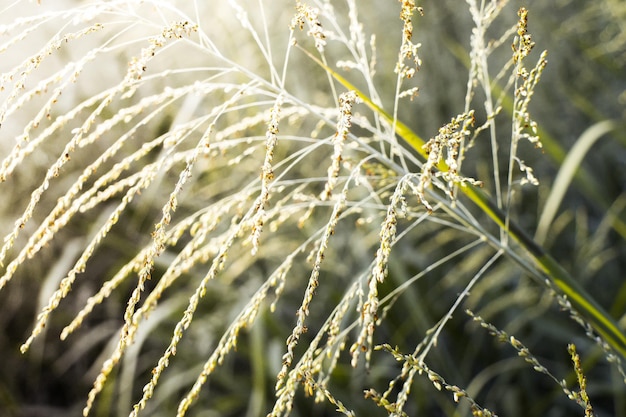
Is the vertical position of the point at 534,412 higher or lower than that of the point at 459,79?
lower

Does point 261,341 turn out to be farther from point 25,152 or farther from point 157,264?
point 25,152

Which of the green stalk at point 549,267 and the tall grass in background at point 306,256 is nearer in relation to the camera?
the green stalk at point 549,267

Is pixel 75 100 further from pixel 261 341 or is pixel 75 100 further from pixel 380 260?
pixel 380 260

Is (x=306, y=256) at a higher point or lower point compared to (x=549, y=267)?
lower

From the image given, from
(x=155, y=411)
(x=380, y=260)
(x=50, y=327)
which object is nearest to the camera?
(x=380, y=260)

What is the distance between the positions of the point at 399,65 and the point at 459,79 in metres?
2.28

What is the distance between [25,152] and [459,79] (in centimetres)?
245

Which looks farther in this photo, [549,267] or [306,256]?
[306,256]

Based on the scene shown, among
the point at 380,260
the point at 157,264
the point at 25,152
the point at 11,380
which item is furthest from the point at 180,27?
the point at 11,380

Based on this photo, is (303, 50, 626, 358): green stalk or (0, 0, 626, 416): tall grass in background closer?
(303, 50, 626, 358): green stalk

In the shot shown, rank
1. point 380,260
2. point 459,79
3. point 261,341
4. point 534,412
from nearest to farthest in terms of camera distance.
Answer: point 380,260 → point 261,341 → point 534,412 → point 459,79

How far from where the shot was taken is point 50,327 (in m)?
2.54

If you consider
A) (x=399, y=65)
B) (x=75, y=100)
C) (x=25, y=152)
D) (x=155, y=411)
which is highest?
(x=75, y=100)

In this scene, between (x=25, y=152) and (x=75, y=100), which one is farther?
(x=75, y=100)
